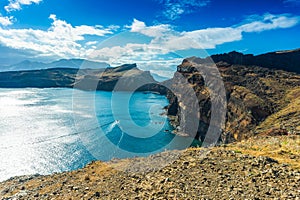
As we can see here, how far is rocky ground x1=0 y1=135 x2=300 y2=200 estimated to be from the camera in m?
15.4

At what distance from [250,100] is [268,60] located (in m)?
72.0

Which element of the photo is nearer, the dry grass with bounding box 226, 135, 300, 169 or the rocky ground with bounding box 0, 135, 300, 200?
the rocky ground with bounding box 0, 135, 300, 200

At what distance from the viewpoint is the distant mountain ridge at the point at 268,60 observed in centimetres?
14288

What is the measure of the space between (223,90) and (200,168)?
9903 centimetres

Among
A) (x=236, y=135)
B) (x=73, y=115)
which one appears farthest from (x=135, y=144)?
(x=73, y=115)

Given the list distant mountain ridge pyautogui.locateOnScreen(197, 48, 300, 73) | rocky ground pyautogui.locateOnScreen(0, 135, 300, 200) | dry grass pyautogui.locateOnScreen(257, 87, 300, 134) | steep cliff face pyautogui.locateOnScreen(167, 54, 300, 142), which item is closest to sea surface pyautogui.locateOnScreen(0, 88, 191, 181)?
steep cliff face pyautogui.locateOnScreen(167, 54, 300, 142)

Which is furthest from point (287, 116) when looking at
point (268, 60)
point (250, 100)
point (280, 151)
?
point (268, 60)

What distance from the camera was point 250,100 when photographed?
9125 cm

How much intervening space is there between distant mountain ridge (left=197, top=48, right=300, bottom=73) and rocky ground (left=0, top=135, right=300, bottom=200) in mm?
130333

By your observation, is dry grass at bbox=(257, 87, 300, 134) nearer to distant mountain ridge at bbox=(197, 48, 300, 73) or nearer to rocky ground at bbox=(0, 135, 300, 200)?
rocky ground at bbox=(0, 135, 300, 200)

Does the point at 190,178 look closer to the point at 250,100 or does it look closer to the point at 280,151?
the point at 280,151

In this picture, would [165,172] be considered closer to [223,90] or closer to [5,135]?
[5,135]

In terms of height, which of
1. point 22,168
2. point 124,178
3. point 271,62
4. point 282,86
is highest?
point 271,62

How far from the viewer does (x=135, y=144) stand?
3428 inches
